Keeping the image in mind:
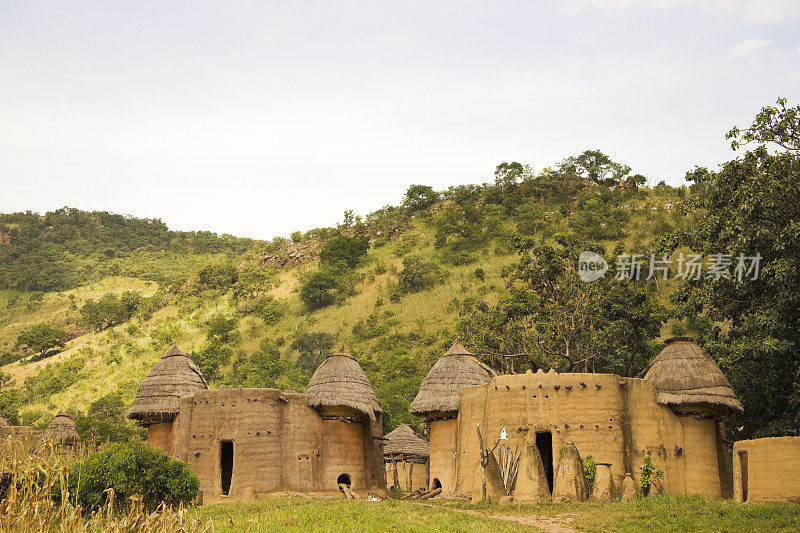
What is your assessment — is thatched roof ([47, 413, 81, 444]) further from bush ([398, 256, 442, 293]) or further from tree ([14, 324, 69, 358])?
→ tree ([14, 324, 69, 358])

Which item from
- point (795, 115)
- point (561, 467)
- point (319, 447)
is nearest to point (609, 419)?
point (561, 467)

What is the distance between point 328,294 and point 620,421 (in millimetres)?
43531

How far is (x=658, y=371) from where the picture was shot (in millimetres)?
21375

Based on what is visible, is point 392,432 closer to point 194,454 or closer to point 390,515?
point 194,454

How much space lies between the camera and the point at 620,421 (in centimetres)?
1983

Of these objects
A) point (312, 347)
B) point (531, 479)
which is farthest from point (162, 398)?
point (312, 347)

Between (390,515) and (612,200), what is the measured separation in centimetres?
5149

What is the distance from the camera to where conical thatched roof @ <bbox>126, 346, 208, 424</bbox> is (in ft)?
83.6

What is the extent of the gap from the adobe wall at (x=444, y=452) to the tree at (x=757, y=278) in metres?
7.63

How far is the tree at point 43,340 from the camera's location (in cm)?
6269

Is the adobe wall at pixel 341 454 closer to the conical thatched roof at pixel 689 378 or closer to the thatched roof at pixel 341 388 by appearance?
the thatched roof at pixel 341 388

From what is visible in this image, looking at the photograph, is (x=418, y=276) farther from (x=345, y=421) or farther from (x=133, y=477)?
(x=133, y=477)

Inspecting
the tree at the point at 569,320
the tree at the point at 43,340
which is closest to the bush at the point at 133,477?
the tree at the point at 569,320

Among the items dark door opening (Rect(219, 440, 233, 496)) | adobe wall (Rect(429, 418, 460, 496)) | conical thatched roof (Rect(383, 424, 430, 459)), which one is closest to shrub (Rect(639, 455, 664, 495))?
adobe wall (Rect(429, 418, 460, 496))
